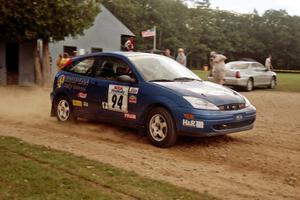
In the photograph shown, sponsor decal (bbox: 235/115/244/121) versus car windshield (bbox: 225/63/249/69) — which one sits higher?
car windshield (bbox: 225/63/249/69)

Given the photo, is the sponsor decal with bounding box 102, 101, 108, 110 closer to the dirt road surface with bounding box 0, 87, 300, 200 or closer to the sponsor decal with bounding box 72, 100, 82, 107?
the dirt road surface with bounding box 0, 87, 300, 200

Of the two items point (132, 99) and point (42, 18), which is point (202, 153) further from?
point (42, 18)

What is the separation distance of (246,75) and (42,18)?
→ 380 inches

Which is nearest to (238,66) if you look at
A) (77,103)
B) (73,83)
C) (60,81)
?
(60,81)

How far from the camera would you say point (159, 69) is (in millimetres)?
8680

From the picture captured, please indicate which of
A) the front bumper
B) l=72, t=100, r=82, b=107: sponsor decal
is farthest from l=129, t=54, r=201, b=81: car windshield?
l=72, t=100, r=82, b=107: sponsor decal

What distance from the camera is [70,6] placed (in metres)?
20.1

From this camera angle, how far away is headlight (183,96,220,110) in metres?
7.50

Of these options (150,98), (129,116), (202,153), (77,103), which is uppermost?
(150,98)

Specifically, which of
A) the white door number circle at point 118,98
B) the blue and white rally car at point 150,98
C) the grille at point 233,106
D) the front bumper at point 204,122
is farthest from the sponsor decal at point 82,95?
the grille at point 233,106

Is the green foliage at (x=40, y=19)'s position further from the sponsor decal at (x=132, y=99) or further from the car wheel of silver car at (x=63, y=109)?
the sponsor decal at (x=132, y=99)

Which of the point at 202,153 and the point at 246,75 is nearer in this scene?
the point at 202,153

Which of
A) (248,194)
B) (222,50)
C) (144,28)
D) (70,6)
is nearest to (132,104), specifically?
(248,194)

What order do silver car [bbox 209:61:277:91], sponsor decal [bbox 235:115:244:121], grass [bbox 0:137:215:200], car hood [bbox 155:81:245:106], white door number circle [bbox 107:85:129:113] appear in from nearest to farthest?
grass [bbox 0:137:215:200] → car hood [bbox 155:81:245:106] → sponsor decal [bbox 235:115:244:121] → white door number circle [bbox 107:85:129:113] → silver car [bbox 209:61:277:91]
